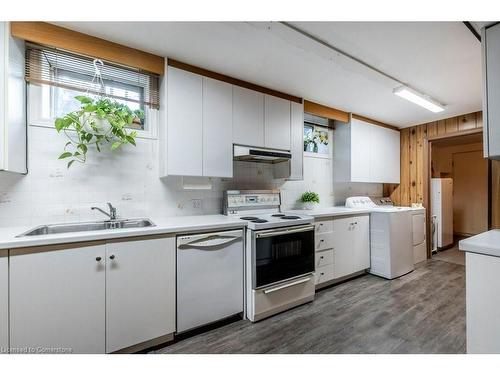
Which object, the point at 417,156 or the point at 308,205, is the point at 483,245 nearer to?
the point at 308,205

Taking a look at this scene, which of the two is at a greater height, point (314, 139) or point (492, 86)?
point (314, 139)

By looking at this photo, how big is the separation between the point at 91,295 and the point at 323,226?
2284mm

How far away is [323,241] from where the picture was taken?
9.02 feet

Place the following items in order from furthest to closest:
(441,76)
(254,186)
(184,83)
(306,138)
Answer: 1. (306,138)
2. (254,186)
3. (441,76)
4. (184,83)

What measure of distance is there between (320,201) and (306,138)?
982 mm

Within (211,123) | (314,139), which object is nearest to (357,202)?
(314,139)

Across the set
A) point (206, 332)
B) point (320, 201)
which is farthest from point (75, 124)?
point (320, 201)

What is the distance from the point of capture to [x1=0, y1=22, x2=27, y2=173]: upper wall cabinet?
4.63 ft

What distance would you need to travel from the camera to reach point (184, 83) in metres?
2.13

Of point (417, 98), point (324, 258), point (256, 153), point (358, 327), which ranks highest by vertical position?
point (417, 98)

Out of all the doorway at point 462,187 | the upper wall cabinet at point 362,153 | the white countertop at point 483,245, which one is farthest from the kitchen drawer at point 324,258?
the doorway at point 462,187

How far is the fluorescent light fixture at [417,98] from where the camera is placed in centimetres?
255

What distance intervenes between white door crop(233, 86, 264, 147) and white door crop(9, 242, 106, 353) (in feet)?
5.27
